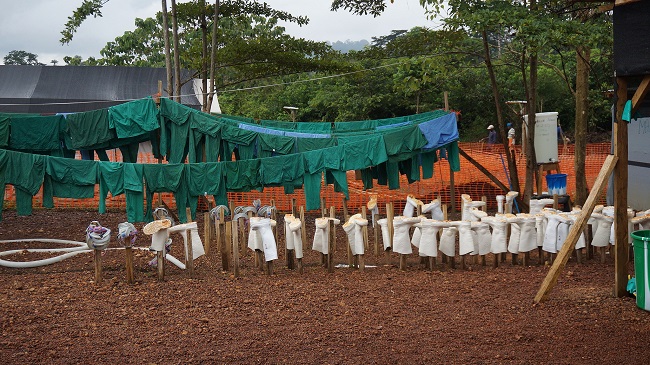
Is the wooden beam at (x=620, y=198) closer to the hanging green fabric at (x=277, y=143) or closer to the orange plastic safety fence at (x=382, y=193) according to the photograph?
the hanging green fabric at (x=277, y=143)

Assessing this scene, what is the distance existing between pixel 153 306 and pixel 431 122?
19.5 feet

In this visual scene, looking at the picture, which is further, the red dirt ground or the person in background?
the person in background

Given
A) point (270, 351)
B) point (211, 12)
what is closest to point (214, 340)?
point (270, 351)

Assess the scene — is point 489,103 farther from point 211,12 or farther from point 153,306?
point 153,306

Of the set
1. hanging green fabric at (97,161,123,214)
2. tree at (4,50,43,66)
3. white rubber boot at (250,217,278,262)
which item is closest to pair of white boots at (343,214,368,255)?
white rubber boot at (250,217,278,262)

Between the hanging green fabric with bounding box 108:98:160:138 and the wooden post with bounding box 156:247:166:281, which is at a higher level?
the hanging green fabric with bounding box 108:98:160:138

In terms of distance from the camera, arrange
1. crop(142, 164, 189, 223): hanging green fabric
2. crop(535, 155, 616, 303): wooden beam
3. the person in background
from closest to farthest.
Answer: crop(535, 155, 616, 303): wooden beam, crop(142, 164, 189, 223): hanging green fabric, the person in background

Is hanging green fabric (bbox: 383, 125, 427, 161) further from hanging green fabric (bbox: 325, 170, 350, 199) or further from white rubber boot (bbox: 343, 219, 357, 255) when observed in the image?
white rubber boot (bbox: 343, 219, 357, 255)

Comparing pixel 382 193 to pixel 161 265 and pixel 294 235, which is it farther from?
pixel 161 265

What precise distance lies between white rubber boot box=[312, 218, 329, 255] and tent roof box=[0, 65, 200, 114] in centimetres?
1591

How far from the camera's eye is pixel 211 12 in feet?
66.3

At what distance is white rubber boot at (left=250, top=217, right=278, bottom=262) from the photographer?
36.2 ft

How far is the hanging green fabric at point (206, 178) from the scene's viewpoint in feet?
42.7

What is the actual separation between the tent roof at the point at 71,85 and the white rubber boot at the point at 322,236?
15911mm
